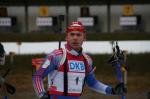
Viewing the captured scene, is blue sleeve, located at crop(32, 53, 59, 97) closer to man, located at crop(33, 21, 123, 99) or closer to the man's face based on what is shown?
man, located at crop(33, 21, 123, 99)

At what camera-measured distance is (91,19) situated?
24.1 meters

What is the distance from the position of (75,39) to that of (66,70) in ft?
1.04

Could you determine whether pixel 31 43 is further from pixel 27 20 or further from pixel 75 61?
pixel 75 61

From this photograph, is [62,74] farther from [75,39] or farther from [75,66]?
[75,39]

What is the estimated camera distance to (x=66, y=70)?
5160 millimetres

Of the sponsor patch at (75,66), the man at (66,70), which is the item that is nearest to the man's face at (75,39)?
the man at (66,70)

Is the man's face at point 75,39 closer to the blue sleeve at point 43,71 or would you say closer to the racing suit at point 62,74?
the racing suit at point 62,74

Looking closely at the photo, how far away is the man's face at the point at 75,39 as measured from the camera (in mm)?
5105

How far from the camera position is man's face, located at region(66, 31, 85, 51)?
5.11 metres

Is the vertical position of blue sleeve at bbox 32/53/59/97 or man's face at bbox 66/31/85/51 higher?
man's face at bbox 66/31/85/51

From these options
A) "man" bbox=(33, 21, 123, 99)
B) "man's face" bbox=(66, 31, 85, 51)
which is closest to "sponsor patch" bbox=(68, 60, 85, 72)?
"man" bbox=(33, 21, 123, 99)

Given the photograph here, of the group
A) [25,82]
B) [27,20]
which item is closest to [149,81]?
[25,82]

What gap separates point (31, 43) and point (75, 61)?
596 inches

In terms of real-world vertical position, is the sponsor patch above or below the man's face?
below
